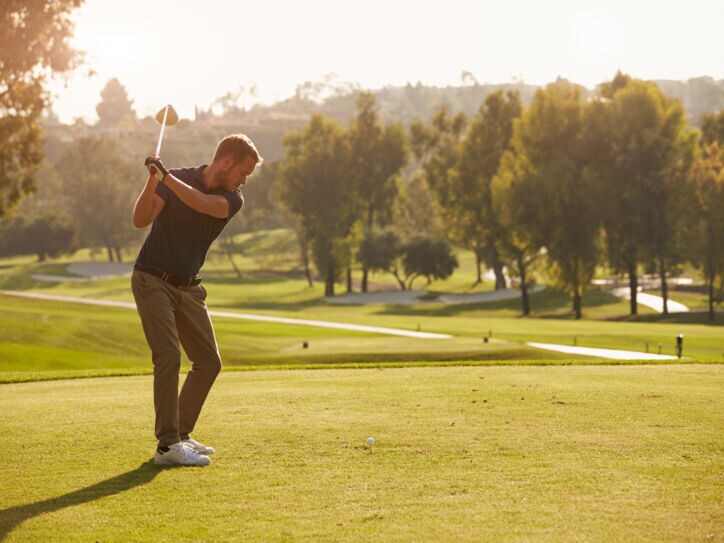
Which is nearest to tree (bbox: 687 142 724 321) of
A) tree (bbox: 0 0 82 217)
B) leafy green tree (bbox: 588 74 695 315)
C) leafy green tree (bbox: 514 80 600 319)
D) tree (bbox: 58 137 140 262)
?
leafy green tree (bbox: 588 74 695 315)

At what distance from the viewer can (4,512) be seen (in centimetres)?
684

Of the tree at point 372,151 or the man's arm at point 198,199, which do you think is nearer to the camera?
the man's arm at point 198,199

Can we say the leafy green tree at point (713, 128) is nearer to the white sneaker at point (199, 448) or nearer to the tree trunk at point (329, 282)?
the tree trunk at point (329, 282)

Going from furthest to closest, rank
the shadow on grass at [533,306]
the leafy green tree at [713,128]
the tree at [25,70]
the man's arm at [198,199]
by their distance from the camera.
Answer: the leafy green tree at [713,128] < the shadow on grass at [533,306] < the tree at [25,70] < the man's arm at [198,199]

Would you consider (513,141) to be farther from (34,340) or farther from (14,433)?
(14,433)

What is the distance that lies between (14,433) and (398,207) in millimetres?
95462

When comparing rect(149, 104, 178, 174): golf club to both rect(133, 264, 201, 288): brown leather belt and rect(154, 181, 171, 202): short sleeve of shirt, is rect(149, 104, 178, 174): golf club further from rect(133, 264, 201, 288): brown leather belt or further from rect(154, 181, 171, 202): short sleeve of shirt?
rect(133, 264, 201, 288): brown leather belt

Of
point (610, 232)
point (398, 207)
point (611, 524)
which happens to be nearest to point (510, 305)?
point (610, 232)

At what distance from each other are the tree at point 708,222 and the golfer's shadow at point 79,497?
65.1 metres

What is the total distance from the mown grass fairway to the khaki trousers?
1.39 feet

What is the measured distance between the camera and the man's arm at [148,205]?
8.56 m

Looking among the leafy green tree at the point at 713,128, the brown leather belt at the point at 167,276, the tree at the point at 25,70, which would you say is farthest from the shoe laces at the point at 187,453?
the leafy green tree at the point at 713,128

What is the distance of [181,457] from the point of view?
8.30 metres

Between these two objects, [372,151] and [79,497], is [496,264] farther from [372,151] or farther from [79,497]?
[79,497]
